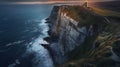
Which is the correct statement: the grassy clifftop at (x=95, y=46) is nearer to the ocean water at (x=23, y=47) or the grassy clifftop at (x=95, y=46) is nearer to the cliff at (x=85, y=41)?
the cliff at (x=85, y=41)

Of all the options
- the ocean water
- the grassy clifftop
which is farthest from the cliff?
the ocean water

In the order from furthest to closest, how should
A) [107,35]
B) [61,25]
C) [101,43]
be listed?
[61,25] → [107,35] → [101,43]

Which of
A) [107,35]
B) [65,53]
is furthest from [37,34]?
[107,35]

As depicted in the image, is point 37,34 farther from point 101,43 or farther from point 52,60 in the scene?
point 101,43

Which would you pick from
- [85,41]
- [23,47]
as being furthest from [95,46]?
[23,47]

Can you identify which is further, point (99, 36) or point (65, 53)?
point (65, 53)

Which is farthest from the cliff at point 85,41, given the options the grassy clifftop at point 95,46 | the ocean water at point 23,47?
the ocean water at point 23,47

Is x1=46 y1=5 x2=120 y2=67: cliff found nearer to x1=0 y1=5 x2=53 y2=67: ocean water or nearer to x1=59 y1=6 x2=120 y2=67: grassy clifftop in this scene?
x1=59 y1=6 x2=120 y2=67: grassy clifftop

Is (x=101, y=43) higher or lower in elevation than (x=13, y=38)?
higher
